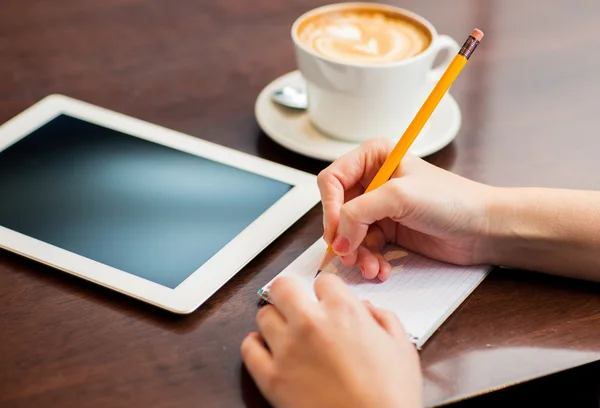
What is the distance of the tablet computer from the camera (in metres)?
0.81

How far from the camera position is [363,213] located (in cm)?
78

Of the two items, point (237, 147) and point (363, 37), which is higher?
point (363, 37)

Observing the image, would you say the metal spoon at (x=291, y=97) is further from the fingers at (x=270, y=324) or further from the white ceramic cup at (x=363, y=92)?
the fingers at (x=270, y=324)

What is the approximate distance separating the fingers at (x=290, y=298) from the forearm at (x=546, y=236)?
21 cm

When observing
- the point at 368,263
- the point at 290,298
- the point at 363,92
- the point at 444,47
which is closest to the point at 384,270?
the point at 368,263

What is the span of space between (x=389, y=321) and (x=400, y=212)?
123mm

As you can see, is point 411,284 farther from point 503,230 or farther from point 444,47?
point 444,47

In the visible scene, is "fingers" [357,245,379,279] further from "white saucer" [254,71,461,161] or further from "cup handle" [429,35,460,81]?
"cup handle" [429,35,460,81]

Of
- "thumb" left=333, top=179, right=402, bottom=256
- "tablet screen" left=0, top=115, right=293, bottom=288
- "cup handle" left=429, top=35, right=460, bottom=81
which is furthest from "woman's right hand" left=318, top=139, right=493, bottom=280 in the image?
"cup handle" left=429, top=35, right=460, bottom=81

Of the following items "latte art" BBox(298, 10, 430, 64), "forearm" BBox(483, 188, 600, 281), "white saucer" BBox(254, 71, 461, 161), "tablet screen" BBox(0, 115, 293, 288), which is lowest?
"tablet screen" BBox(0, 115, 293, 288)

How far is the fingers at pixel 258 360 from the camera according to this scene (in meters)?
0.69

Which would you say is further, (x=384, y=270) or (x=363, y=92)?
(x=363, y=92)

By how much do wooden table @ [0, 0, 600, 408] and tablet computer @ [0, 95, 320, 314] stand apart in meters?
0.02

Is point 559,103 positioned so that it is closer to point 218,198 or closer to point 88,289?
point 218,198
